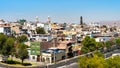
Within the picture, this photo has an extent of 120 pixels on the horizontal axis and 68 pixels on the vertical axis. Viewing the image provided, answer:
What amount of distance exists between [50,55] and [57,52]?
2.12m

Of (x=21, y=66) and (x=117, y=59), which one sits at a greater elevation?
(x=117, y=59)

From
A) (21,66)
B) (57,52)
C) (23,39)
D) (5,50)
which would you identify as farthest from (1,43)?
(23,39)

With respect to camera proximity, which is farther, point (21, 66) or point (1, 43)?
point (1, 43)

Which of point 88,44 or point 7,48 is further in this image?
point 88,44

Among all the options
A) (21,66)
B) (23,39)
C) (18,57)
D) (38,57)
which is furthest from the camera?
(23,39)

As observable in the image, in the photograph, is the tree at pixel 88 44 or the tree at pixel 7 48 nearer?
the tree at pixel 7 48

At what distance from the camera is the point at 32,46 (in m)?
55.3

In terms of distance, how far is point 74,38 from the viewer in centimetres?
6831

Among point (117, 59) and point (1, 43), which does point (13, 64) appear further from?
point (117, 59)

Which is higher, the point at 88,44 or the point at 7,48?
the point at 7,48

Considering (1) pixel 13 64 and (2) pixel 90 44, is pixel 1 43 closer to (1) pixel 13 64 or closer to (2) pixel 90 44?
(1) pixel 13 64

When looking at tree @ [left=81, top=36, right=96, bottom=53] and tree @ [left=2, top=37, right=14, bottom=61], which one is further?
tree @ [left=81, top=36, right=96, bottom=53]

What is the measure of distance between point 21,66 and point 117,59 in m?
17.6

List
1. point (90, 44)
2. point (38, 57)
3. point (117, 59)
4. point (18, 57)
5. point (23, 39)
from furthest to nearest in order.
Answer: point (23, 39) < point (90, 44) < point (38, 57) < point (18, 57) < point (117, 59)
